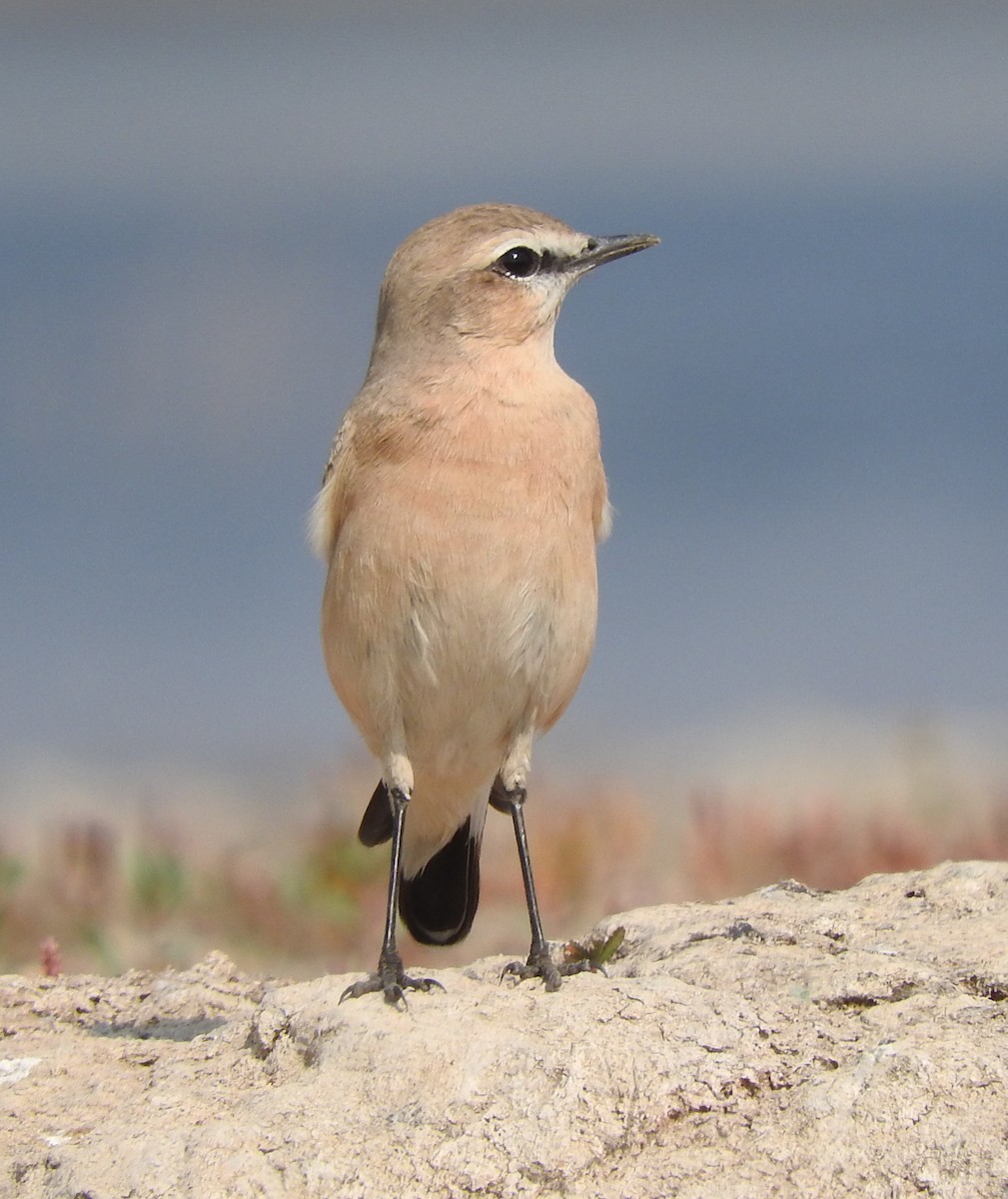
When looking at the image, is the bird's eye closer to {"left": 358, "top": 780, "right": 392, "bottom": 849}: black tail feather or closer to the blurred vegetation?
{"left": 358, "top": 780, "right": 392, "bottom": 849}: black tail feather

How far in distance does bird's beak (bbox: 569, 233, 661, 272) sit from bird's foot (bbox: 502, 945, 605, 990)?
2.26 metres

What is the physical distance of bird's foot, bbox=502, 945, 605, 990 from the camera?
4352 millimetres

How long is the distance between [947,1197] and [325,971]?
3.40 meters

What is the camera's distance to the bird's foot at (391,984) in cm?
387

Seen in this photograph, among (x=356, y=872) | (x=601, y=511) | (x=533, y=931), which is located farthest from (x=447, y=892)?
(x=601, y=511)

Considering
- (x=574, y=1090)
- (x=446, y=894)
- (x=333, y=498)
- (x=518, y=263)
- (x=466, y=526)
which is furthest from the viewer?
(x=446, y=894)

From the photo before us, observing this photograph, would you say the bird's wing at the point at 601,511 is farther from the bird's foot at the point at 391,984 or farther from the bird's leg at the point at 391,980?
the bird's foot at the point at 391,984

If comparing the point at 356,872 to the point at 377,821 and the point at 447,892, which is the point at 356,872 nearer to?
the point at 447,892

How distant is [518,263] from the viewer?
5.06 meters

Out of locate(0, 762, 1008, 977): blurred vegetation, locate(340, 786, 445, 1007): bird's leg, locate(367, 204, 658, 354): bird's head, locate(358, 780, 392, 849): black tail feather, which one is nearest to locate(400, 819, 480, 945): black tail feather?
locate(358, 780, 392, 849): black tail feather

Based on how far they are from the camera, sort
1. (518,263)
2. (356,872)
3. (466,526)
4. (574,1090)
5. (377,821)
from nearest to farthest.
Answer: (574,1090) → (466,526) → (518,263) → (377,821) → (356,872)

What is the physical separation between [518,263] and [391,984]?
239 cm

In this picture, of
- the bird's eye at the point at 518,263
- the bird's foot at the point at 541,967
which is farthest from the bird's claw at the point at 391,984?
the bird's eye at the point at 518,263

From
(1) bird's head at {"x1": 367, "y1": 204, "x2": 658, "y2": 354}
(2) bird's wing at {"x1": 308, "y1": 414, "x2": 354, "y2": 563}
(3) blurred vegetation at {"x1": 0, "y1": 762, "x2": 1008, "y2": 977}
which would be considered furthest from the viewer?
(3) blurred vegetation at {"x1": 0, "y1": 762, "x2": 1008, "y2": 977}
